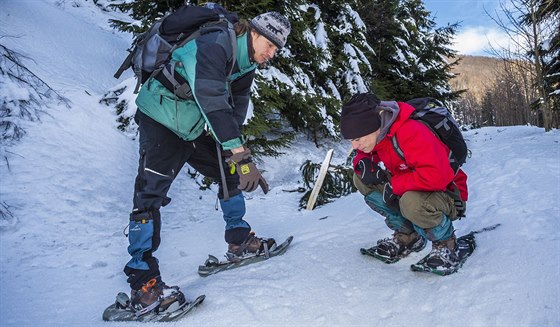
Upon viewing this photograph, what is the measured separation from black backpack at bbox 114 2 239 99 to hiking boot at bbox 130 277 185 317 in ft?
4.36

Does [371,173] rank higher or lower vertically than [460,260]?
higher

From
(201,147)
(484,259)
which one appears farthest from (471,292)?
(201,147)

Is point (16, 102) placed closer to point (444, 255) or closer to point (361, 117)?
point (361, 117)

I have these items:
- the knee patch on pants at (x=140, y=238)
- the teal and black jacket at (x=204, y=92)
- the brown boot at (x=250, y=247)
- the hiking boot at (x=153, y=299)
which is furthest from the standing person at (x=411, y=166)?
the hiking boot at (x=153, y=299)

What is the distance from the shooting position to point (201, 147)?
10.0 feet

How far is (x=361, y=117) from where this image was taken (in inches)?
99.0

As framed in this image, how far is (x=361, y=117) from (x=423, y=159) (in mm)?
496

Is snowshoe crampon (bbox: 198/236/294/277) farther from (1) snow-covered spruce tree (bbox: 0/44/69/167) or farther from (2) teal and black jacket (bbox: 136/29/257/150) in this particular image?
(1) snow-covered spruce tree (bbox: 0/44/69/167)

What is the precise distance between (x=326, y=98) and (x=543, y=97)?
11.5 m

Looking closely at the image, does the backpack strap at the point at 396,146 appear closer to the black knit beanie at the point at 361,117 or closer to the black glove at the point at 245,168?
the black knit beanie at the point at 361,117

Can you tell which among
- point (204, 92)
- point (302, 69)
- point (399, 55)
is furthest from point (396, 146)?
point (399, 55)

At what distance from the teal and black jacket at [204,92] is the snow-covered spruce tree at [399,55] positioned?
10566mm

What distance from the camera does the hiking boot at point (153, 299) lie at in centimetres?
242

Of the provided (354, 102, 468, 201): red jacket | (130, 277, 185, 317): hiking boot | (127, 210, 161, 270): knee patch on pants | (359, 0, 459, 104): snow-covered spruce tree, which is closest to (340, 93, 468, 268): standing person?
(354, 102, 468, 201): red jacket
